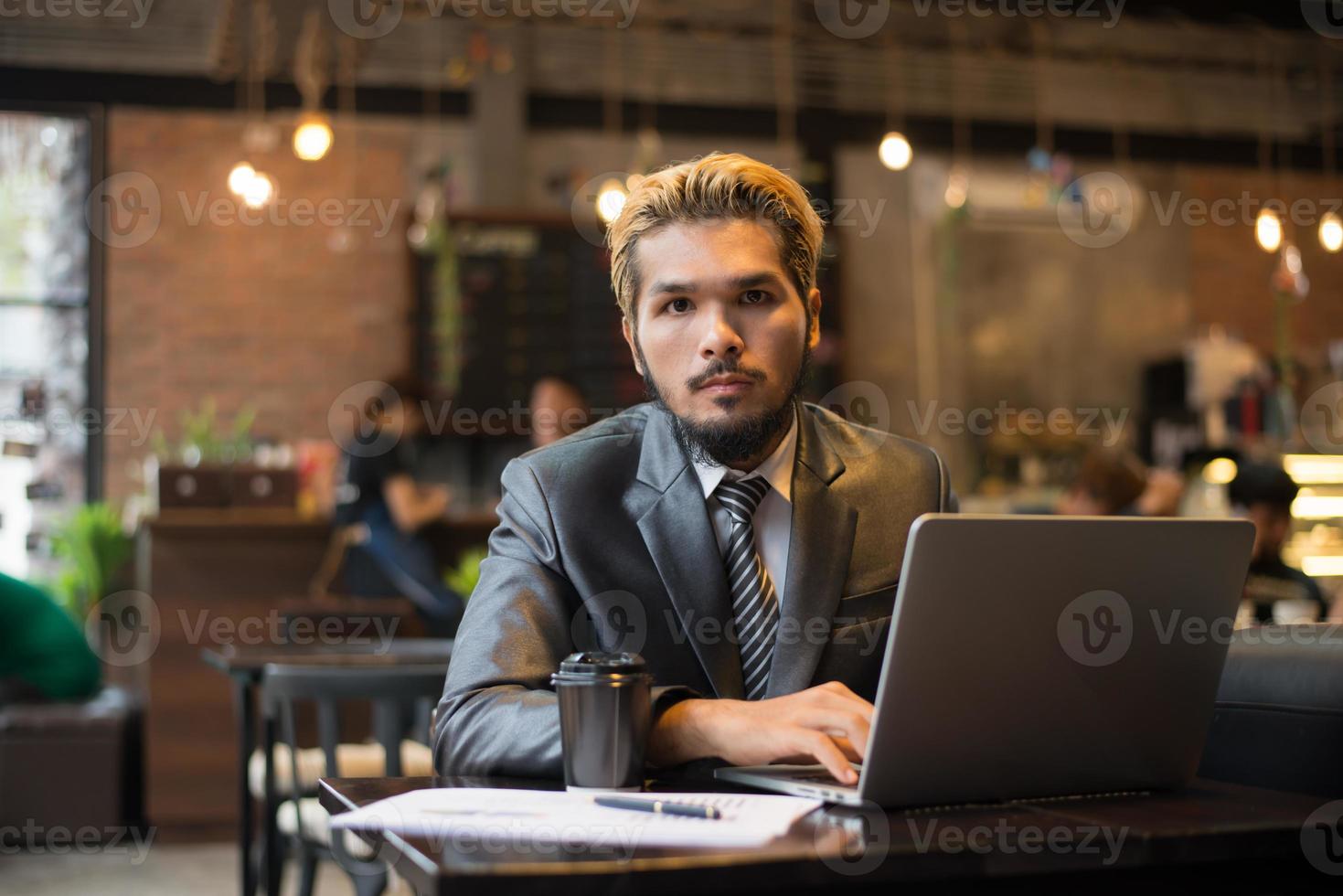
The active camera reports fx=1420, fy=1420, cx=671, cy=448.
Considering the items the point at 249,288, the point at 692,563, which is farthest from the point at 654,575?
the point at 249,288

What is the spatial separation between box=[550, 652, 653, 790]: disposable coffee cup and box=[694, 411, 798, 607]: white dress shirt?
1.33 ft

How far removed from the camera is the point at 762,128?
7973 mm

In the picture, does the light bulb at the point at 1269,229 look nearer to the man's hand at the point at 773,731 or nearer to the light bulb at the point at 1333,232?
the light bulb at the point at 1333,232

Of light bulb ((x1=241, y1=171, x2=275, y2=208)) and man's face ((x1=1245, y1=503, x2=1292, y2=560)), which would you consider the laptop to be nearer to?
man's face ((x1=1245, y1=503, x2=1292, y2=560))

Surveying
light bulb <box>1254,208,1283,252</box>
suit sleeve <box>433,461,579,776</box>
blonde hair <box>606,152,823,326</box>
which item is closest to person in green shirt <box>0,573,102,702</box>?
suit sleeve <box>433,461,579,776</box>

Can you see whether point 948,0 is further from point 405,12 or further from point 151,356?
point 151,356

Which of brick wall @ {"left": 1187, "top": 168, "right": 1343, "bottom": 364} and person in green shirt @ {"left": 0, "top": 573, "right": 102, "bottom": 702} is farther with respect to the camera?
brick wall @ {"left": 1187, "top": 168, "right": 1343, "bottom": 364}

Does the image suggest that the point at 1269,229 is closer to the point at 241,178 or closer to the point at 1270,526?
the point at 1270,526

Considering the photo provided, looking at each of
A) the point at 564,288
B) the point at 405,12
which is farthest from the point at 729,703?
the point at 564,288

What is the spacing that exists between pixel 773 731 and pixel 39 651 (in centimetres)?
499

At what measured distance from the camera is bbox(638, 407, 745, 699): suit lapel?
151 centimetres

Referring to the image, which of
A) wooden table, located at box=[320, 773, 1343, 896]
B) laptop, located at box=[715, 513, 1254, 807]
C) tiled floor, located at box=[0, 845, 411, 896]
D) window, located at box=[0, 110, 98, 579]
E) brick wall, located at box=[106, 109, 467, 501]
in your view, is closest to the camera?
wooden table, located at box=[320, 773, 1343, 896]

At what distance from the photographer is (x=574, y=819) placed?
103cm

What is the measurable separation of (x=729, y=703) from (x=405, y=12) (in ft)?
17.3
